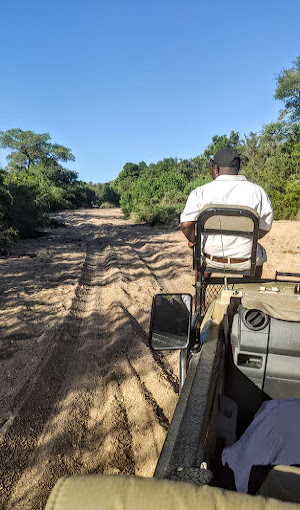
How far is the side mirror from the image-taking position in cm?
165

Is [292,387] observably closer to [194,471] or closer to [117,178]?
[194,471]

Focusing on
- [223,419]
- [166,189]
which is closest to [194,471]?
[223,419]

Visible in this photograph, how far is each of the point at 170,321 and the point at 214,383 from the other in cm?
41

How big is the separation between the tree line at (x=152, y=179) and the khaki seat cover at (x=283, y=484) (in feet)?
32.2

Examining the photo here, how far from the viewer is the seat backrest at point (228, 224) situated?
7.34ft

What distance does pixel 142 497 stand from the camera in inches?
25.7

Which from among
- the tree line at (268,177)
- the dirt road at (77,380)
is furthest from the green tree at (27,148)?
the dirt road at (77,380)

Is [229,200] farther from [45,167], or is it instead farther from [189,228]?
[45,167]

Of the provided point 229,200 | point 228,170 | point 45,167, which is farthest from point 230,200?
point 45,167

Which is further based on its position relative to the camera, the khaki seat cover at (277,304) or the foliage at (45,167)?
the foliage at (45,167)

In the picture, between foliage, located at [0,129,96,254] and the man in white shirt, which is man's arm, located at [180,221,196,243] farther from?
foliage, located at [0,129,96,254]

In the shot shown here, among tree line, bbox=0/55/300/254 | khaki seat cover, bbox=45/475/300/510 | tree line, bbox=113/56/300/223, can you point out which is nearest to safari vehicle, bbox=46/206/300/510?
khaki seat cover, bbox=45/475/300/510

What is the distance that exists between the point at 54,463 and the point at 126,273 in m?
5.22

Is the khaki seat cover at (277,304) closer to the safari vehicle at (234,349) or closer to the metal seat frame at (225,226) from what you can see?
the safari vehicle at (234,349)
